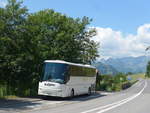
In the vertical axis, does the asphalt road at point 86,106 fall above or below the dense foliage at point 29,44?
below

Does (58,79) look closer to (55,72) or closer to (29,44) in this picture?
(55,72)

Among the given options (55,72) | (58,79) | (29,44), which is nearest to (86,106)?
(58,79)

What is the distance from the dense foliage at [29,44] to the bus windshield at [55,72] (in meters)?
1.97

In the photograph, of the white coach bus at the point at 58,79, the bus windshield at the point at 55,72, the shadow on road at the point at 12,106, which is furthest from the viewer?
the bus windshield at the point at 55,72

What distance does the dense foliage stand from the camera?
2697cm

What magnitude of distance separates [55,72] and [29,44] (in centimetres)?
344

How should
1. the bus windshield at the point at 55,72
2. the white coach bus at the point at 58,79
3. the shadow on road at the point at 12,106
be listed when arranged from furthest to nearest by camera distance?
the bus windshield at the point at 55,72, the white coach bus at the point at 58,79, the shadow on road at the point at 12,106

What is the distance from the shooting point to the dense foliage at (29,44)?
88.5ft

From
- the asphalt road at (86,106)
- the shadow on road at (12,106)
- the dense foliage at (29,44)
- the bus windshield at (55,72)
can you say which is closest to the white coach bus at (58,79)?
the bus windshield at (55,72)

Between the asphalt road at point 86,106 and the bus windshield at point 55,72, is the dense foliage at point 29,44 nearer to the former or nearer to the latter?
the bus windshield at point 55,72

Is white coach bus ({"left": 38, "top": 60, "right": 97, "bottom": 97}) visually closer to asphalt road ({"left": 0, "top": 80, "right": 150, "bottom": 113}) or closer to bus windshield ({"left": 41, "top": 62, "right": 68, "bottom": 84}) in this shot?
bus windshield ({"left": 41, "top": 62, "right": 68, "bottom": 84})

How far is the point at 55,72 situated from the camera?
26.8 meters

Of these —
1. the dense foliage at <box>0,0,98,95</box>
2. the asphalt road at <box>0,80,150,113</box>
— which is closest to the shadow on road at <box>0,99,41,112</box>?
the asphalt road at <box>0,80,150,113</box>

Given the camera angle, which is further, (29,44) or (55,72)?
(29,44)
